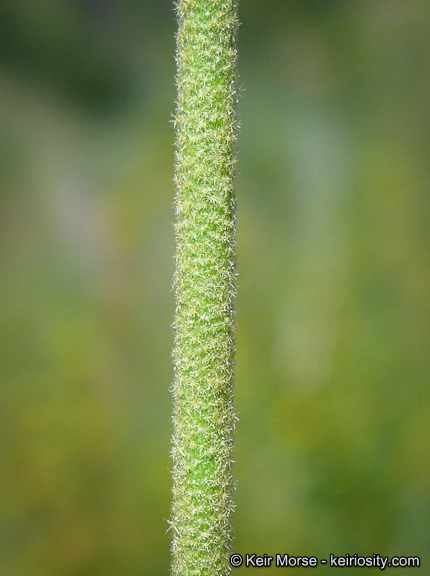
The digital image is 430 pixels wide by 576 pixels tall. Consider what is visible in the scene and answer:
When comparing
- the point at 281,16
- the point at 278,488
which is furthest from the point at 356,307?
the point at 281,16

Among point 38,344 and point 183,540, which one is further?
point 38,344

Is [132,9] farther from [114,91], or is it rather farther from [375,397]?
[375,397]

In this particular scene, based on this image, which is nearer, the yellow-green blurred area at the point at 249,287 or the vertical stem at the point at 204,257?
the vertical stem at the point at 204,257

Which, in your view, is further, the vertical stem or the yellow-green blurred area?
the yellow-green blurred area

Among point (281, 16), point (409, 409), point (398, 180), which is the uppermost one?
point (281, 16)

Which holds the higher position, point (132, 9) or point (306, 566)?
point (132, 9)
